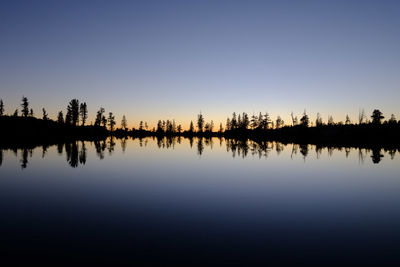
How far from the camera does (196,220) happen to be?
43.0ft

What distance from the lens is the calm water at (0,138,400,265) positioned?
934 cm

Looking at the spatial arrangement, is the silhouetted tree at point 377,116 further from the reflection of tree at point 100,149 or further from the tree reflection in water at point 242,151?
the reflection of tree at point 100,149

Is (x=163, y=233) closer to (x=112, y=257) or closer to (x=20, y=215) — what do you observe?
(x=112, y=257)

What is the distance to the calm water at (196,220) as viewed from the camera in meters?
9.34

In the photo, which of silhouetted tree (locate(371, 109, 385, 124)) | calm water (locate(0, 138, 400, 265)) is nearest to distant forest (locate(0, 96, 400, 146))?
silhouetted tree (locate(371, 109, 385, 124))

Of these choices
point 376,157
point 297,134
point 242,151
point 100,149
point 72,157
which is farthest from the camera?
point 297,134

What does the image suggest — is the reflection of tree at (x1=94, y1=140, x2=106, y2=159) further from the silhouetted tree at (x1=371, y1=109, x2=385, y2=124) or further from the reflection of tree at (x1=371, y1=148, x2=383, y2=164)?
the silhouetted tree at (x1=371, y1=109, x2=385, y2=124)

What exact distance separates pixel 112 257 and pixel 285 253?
229 inches

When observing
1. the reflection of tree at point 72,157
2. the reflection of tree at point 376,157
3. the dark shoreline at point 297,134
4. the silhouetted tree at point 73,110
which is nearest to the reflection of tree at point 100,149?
the reflection of tree at point 72,157

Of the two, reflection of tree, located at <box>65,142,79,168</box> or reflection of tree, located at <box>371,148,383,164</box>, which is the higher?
reflection of tree, located at <box>65,142,79,168</box>

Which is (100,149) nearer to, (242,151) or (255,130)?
(242,151)

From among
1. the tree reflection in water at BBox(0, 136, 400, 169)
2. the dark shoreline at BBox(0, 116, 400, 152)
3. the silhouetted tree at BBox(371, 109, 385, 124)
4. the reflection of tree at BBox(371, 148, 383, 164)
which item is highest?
the silhouetted tree at BBox(371, 109, 385, 124)

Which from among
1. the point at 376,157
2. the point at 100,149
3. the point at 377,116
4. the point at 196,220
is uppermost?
the point at 377,116

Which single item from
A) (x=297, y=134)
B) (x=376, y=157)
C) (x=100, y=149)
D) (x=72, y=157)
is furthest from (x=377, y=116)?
(x=72, y=157)
